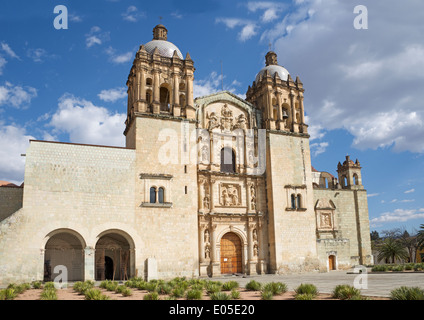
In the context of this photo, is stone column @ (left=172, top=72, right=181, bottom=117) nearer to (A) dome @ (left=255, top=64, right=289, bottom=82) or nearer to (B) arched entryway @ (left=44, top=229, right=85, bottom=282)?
(A) dome @ (left=255, top=64, right=289, bottom=82)

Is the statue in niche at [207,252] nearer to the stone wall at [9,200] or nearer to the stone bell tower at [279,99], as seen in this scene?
the stone bell tower at [279,99]

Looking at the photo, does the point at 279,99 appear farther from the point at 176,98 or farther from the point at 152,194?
the point at 152,194

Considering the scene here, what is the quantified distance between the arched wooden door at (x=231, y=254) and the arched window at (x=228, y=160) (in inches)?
197

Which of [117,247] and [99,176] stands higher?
[99,176]

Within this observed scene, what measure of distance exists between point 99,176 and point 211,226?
8776mm

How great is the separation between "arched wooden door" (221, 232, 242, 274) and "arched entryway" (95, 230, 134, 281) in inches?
275

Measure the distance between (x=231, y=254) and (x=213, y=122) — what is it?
10217 millimetres

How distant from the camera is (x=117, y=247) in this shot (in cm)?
2491

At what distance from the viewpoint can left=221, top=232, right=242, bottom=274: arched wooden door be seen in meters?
27.3

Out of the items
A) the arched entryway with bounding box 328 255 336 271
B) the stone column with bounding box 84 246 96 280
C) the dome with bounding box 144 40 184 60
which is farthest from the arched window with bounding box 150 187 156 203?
the arched entryway with bounding box 328 255 336 271

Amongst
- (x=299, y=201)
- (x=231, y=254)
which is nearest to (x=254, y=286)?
(x=231, y=254)
